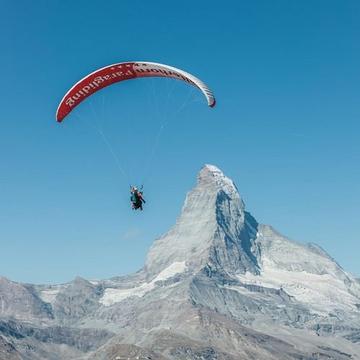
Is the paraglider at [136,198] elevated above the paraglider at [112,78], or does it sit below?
below

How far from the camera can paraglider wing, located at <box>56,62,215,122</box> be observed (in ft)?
273

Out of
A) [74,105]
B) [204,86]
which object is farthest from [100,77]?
[204,86]

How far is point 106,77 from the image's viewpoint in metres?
84.9

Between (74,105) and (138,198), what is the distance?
1429 centimetres

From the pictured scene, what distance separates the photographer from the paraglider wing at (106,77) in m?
83.2

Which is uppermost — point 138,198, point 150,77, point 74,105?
point 150,77

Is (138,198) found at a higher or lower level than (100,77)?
lower

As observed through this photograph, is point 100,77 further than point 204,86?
Yes

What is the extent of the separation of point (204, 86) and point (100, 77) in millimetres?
14126

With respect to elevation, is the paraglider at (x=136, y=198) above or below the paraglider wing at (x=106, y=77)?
below

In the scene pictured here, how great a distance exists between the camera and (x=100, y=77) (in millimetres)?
84562

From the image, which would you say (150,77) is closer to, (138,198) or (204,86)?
(204,86)

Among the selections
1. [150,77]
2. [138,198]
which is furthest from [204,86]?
[138,198]

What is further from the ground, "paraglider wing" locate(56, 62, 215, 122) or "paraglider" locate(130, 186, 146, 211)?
"paraglider wing" locate(56, 62, 215, 122)
